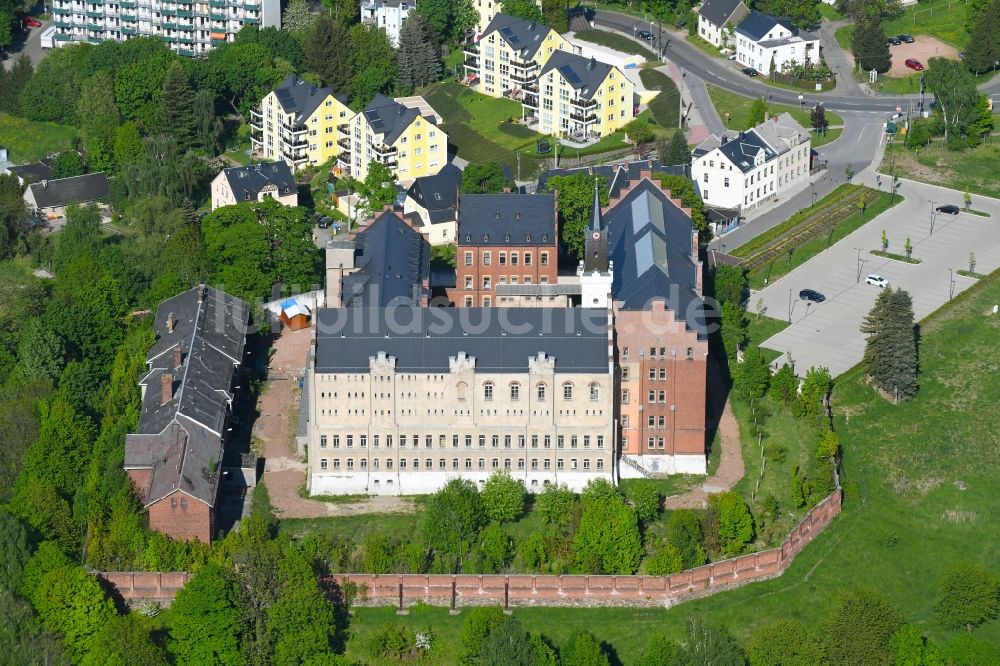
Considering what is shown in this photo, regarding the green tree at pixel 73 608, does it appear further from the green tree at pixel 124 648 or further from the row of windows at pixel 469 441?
the row of windows at pixel 469 441

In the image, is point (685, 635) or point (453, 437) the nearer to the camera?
point (685, 635)

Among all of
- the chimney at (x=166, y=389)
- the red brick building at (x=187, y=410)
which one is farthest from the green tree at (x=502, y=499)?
the chimney at (x=166, y=389)

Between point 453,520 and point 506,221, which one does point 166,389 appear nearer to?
point 453,520

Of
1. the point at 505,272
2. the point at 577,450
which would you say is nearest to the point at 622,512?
the point at 577,450

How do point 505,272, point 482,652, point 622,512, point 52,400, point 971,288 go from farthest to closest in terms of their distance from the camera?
point 971,288 → point 505,272 → point 52,400 → point 622,512 → point 482,652

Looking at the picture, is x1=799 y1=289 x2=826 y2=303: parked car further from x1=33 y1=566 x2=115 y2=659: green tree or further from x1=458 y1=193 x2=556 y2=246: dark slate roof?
x1=33 y1=566 x2=115 y2=659: green tree

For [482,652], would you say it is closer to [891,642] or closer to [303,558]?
[303,558]
